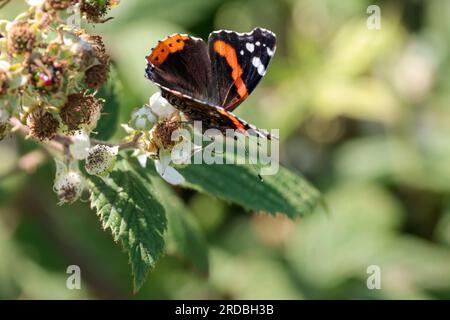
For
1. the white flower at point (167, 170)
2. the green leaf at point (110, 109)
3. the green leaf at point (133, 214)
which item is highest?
the green leaf at point (110, 109)

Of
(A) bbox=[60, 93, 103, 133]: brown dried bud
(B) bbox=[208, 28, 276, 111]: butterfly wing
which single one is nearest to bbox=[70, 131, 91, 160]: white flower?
(A) bbox=[60, 93, 103, 133]: brown dried bud

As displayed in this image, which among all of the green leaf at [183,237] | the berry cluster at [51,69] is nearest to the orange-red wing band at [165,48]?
the berry cluster at [51,69]

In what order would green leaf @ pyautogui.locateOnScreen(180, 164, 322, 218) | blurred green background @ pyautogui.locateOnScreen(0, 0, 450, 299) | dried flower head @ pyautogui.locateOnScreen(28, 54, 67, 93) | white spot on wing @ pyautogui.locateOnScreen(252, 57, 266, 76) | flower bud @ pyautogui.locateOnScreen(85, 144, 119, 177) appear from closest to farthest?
dried flower head @ pyautogui.locateOnScreen(28, 54, 67, 93), flower bud @ pyautogui.locateOnScreen(85, 144, 119, 177), white spot on wing @ pyautogui.locateOnScreen(252, 57, 266, 76), green leaf @ pyautogui.locateOnScreen(180, 164, 322, 218), blurred green background @ pyautogui.locateOnScreen(0, 0, 450, 299)

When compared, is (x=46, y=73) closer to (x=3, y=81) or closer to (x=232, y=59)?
(x=3, y=81)

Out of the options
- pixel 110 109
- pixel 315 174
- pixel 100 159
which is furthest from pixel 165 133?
pixel 315 174

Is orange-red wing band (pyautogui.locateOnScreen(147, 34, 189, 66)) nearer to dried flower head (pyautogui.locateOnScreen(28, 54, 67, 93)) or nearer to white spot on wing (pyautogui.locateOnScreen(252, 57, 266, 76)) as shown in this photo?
white spot on wing (pyautogui.locateOnScreen(252, 57, 266, 76))

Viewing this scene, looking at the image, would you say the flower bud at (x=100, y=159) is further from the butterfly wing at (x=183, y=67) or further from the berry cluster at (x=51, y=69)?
the butterfly wing at (x=183, y=67)

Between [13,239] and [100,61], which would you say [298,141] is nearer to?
[13,239]

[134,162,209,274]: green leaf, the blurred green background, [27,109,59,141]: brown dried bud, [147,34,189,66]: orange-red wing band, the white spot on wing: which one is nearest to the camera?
[27,109,59,141]: brown dried bud
